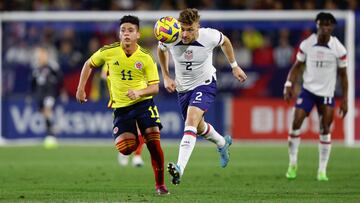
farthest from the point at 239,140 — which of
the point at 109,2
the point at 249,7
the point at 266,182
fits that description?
the point at 266,182

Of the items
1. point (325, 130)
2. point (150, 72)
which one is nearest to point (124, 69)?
point (150, 72)

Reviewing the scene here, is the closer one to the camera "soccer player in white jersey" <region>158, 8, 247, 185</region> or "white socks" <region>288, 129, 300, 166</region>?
"soccer player in white jersey" <region>158, 8, 247, 185</region>

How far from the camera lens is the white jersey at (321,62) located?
1486 cm

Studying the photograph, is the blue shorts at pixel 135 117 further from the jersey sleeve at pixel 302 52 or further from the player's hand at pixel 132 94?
the jersey sleeve at pixel 302 52

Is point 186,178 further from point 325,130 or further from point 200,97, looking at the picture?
point 200,97

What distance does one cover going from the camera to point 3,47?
27.0m

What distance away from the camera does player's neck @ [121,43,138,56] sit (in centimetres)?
1197

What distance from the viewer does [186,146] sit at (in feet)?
39.8

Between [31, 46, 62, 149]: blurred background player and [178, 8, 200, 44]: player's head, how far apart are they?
39.5 ft

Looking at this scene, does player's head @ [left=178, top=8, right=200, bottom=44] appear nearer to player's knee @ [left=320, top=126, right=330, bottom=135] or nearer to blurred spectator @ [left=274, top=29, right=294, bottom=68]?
player's knee @ [left=320, top=126, right=330, bottom=135]

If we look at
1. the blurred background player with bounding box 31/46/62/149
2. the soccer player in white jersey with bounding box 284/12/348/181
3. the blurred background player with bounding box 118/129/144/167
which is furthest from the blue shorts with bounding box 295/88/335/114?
the blurred background player with bounding box 31/46/62/149

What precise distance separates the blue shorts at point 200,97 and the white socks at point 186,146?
1.77ft

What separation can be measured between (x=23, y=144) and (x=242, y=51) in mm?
6816

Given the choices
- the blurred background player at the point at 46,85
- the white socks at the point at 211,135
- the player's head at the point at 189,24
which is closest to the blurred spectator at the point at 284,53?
the blurred background player at the point at 46,85
